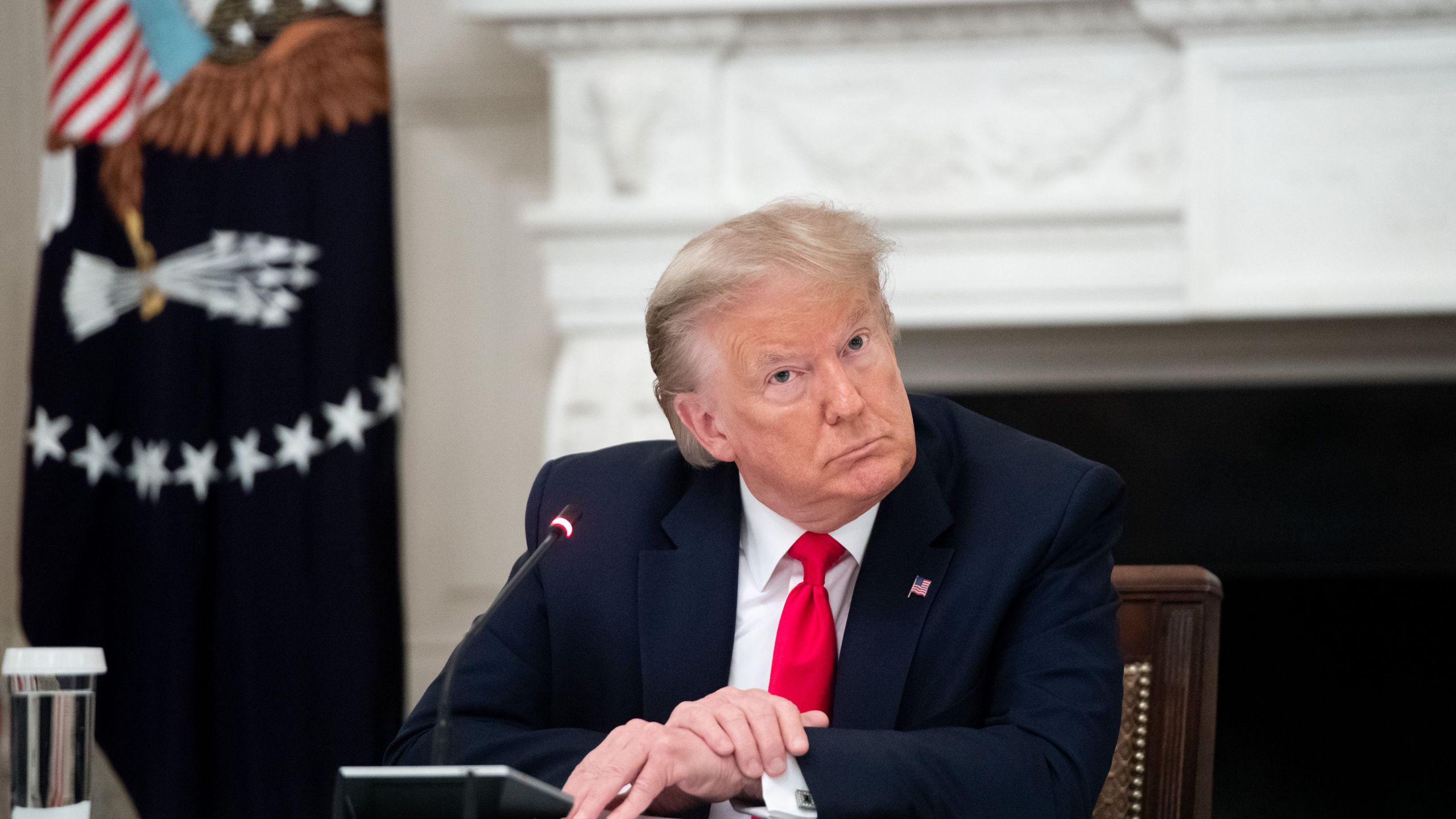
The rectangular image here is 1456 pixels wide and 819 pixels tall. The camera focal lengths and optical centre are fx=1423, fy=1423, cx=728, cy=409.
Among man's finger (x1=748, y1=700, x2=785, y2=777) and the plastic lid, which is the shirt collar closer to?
man's finger (x1=748, y1=700, x2=785, y2=777)

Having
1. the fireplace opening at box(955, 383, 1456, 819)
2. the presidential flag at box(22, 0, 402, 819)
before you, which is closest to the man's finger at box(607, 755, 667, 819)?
the presidential flag at box(22, 0, 402, 819)

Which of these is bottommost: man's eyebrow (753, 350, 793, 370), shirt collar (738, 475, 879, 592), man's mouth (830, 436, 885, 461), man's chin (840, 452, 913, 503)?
shirt collar (738, 475, 879, 592)

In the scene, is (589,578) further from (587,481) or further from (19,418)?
(19,418)

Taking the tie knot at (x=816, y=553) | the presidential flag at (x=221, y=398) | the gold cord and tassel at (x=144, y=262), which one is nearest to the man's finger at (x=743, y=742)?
the tie knot at (x=816, y=553)

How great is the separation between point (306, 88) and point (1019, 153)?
1766mm

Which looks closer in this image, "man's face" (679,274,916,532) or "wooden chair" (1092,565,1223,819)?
"man's face" (679,274,916,532)

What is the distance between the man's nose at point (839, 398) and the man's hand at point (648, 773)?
382 millimetres

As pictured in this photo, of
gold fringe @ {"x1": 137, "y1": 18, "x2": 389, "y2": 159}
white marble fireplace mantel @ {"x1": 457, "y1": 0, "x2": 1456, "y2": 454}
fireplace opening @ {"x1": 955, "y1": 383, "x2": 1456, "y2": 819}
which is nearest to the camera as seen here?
white marble fireplace mantel @ {"x1": 457, "y1": 0, "x2": 1456, "y2": 454}

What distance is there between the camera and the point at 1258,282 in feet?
10.5

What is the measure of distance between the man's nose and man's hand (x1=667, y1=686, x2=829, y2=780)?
1.04 feet

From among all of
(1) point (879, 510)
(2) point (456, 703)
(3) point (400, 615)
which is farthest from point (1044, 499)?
(3) point (400, 615)

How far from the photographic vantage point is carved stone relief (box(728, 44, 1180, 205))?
329cm

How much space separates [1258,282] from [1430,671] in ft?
3.63

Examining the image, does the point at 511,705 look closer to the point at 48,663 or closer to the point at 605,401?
the point at 48,663
